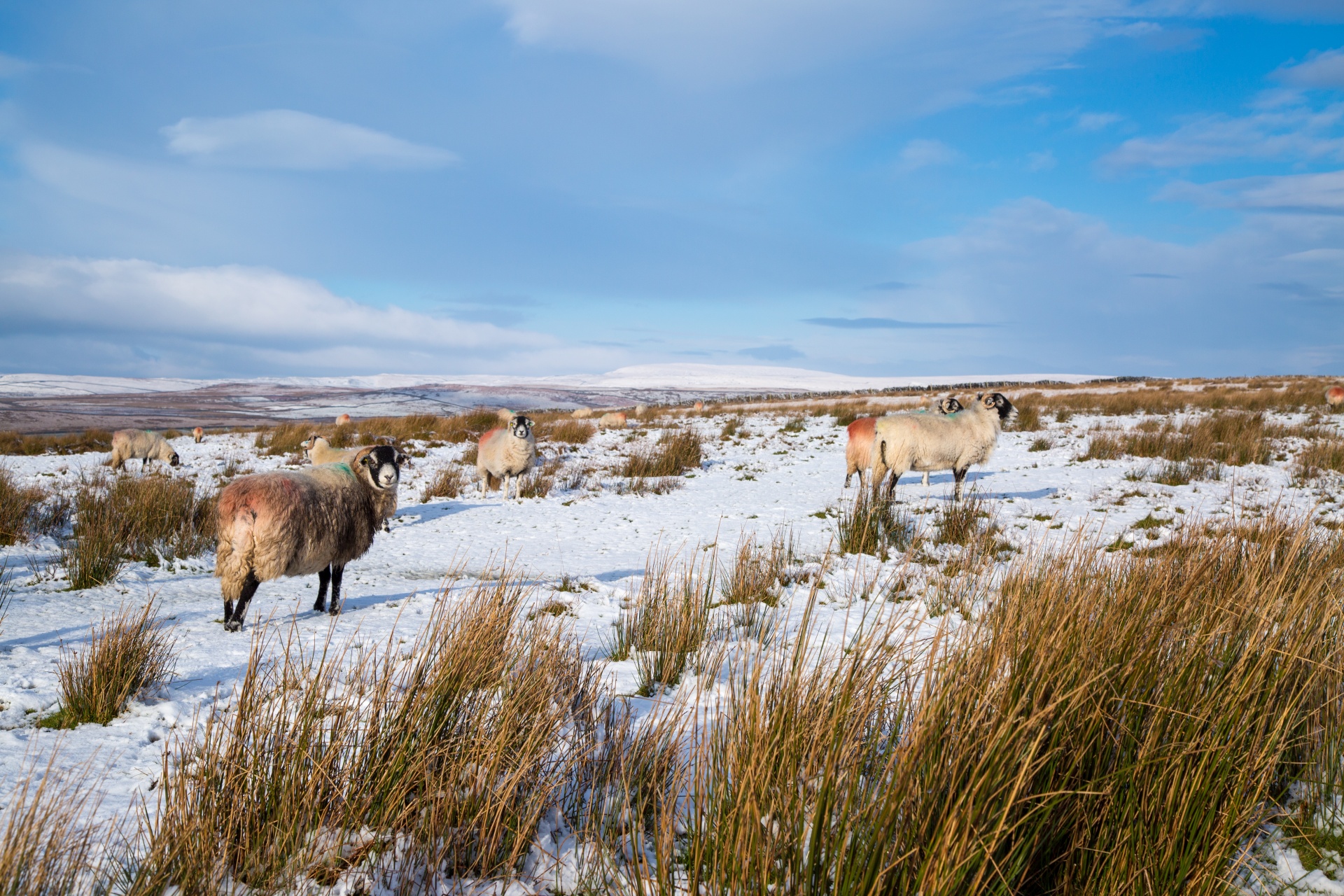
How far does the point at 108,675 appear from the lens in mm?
3004

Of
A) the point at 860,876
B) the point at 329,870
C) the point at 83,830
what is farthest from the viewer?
the point at 329,870

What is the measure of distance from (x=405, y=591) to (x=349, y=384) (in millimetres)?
131779

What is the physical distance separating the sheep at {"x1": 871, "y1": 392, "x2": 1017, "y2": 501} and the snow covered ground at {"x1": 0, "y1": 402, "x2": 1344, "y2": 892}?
548 mm

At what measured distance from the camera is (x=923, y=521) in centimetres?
756

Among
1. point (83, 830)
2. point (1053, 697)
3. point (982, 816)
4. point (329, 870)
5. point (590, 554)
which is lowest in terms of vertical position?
point (590, 554)

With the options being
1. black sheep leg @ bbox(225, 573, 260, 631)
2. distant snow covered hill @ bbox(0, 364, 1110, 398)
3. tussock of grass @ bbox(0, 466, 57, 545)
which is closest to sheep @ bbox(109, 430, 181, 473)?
tussock of grass @ bbox(0, 466, 57, 545)

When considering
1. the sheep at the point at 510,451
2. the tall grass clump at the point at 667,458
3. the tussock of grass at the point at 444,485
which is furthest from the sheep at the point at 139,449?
the tall grass clump at the point at 667,458

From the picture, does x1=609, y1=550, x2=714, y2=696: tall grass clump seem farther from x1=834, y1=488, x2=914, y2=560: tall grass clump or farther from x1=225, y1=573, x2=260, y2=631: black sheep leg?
x1=834, y1=488, x2=914, y2=560: tall grass clump

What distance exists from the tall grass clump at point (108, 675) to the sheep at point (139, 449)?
13.9 meters

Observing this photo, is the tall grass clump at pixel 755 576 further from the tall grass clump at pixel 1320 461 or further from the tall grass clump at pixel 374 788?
the tall grass clump at pixel 1320 461

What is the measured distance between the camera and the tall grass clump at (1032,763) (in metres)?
1.55

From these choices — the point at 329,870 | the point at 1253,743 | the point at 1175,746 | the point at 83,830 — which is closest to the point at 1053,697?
the point at 1175,746

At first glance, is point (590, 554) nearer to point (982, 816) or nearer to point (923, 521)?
point (923, 521)

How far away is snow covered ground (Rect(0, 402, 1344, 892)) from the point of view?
118 inches
